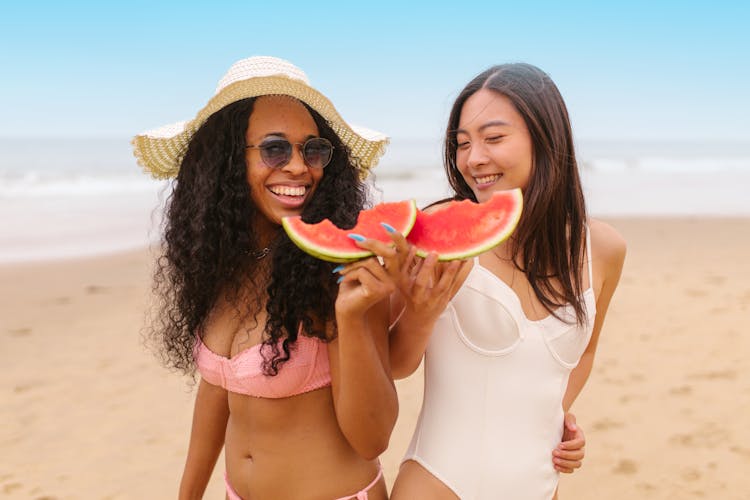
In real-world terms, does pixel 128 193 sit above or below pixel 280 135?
A: below

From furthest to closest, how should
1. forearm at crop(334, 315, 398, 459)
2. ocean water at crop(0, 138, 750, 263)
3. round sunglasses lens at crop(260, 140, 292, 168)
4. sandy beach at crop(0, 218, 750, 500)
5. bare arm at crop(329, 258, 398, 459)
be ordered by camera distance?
ocean water at crop(0, 138, 750, 263)
sandy beach at crop(0, 218, 750, 500)
round sunglasses lens at crop(260, 140, 292, 168)
forearm at crop(334, 315, 398, 459)
bare arm at crop(329, 258, 398, 459)

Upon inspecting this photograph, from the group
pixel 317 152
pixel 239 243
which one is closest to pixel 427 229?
pixel 317 152

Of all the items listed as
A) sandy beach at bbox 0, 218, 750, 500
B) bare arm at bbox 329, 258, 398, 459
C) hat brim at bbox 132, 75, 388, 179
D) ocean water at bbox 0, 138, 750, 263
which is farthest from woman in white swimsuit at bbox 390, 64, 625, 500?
ocean water at bbox 0, 138, 750, 263

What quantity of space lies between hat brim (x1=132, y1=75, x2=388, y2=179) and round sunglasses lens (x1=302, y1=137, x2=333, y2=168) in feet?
0.37

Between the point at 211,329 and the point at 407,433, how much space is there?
3621mm

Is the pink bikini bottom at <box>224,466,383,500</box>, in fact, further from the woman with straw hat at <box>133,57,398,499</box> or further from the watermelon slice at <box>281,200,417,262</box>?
the watermelon slice at <box>281,200,417,262</box>

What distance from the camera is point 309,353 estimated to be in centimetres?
224

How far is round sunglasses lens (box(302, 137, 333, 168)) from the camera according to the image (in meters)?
2.34

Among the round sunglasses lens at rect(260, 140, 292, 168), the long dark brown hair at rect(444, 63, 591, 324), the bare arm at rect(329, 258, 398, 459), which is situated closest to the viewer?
the bare arm at rect(329, 258, 398, 459)

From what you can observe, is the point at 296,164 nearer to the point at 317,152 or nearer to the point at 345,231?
the point at 317,152

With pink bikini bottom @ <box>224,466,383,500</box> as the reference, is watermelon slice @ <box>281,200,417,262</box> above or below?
above

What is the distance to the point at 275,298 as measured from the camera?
2295 mm

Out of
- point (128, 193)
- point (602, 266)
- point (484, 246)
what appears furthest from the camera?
point (128, 193)

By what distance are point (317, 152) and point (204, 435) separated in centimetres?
122
